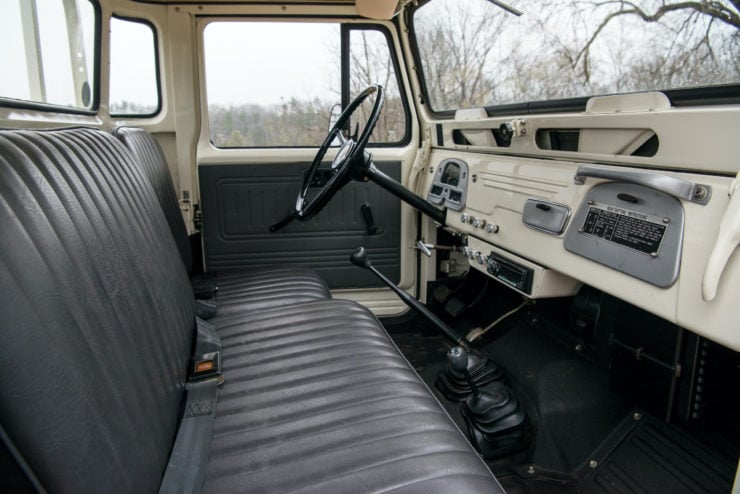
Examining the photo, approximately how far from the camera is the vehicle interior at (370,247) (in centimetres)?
66

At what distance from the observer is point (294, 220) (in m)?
2.46

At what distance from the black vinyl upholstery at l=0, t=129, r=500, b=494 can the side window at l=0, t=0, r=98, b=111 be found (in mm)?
452

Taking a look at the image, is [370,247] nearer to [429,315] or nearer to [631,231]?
[429,315]

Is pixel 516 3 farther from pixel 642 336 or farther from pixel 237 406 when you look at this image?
pixel 237 406

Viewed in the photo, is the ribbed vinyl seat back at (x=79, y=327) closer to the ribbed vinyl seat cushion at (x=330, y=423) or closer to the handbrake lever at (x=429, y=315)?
the ribbed vinyl seat cushion at (x=330, y=423)

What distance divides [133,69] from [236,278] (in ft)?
3.75

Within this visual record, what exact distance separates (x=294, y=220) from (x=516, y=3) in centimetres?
143

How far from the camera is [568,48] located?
1553 millimetres

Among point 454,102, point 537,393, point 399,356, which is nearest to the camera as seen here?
point 399,356

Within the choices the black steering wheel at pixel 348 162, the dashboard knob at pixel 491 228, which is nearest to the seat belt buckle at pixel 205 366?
the black steering wheel at pixel 348 162

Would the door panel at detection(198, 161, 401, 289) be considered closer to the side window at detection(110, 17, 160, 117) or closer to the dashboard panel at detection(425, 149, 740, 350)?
the side window at detection(110, 17, 160, 117)

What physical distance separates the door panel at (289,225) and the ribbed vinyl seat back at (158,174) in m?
0.54

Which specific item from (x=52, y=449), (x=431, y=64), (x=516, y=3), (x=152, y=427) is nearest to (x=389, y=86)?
(x=431, y=64)

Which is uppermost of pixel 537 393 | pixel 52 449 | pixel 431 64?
pixel 431 64
